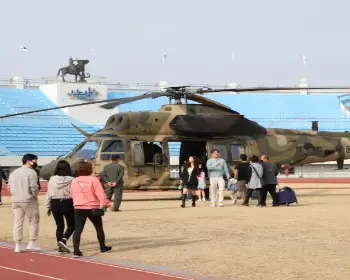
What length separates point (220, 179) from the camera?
23812 millimetres

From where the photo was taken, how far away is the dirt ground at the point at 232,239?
1120 cm

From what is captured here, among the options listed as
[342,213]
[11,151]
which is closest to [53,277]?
[342,213]

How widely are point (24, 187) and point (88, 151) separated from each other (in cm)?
1264

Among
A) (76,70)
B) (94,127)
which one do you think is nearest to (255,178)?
(94,127)

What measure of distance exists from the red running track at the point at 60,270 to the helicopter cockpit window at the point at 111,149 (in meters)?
13.1

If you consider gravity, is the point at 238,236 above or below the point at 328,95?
below

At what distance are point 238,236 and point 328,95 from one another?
233 ft

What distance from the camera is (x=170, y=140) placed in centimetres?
2717

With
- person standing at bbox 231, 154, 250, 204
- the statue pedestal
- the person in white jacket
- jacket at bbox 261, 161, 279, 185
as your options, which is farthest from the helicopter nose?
the statue pedestal

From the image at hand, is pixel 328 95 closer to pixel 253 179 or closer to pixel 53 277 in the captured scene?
pixel 253 179

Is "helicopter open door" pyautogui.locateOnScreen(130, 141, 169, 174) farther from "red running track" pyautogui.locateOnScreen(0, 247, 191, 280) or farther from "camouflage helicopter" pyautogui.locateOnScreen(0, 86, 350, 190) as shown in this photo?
"red running track" pyautogui.locateOnScreen(0, 247, 191, 280)

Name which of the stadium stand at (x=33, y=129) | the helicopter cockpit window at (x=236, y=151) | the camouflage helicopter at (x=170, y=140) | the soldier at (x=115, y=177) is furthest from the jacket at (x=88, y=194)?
the stadium stand at (x=33, y=129)

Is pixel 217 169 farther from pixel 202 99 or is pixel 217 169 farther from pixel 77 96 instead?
pixel 77 96

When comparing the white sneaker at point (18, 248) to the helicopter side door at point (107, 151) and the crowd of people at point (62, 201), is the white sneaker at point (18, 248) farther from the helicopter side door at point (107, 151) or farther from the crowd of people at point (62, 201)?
the helicopter side door at point (107, 151)
